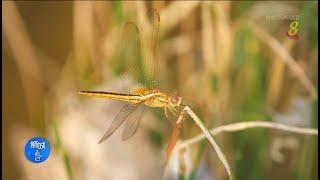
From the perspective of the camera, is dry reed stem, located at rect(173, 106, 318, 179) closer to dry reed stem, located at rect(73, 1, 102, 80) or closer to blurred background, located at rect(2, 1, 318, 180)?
blurred background, located at rect(2, 1, 318, 180)

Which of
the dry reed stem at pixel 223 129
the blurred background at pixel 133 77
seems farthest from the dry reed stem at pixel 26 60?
the dry reed stem at pixel 223 129

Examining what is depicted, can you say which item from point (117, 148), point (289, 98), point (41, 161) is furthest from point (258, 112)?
point (41, 161)

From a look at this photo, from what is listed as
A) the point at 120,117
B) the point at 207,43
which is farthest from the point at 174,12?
the point at 120,117

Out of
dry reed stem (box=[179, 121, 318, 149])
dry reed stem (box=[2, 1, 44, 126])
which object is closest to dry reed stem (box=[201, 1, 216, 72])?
dry reed stem (box=[179, 121, 318, 149])

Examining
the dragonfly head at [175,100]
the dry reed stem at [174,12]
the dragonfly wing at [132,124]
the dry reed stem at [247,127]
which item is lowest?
the dry reed stem at [247,127]

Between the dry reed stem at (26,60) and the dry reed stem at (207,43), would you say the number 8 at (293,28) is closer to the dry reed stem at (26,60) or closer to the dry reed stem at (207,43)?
the dry reed stem at (207,43)

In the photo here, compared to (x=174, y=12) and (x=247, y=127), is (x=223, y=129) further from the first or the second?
(x=174, y=12)

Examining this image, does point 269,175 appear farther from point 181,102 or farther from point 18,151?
point 18,151
